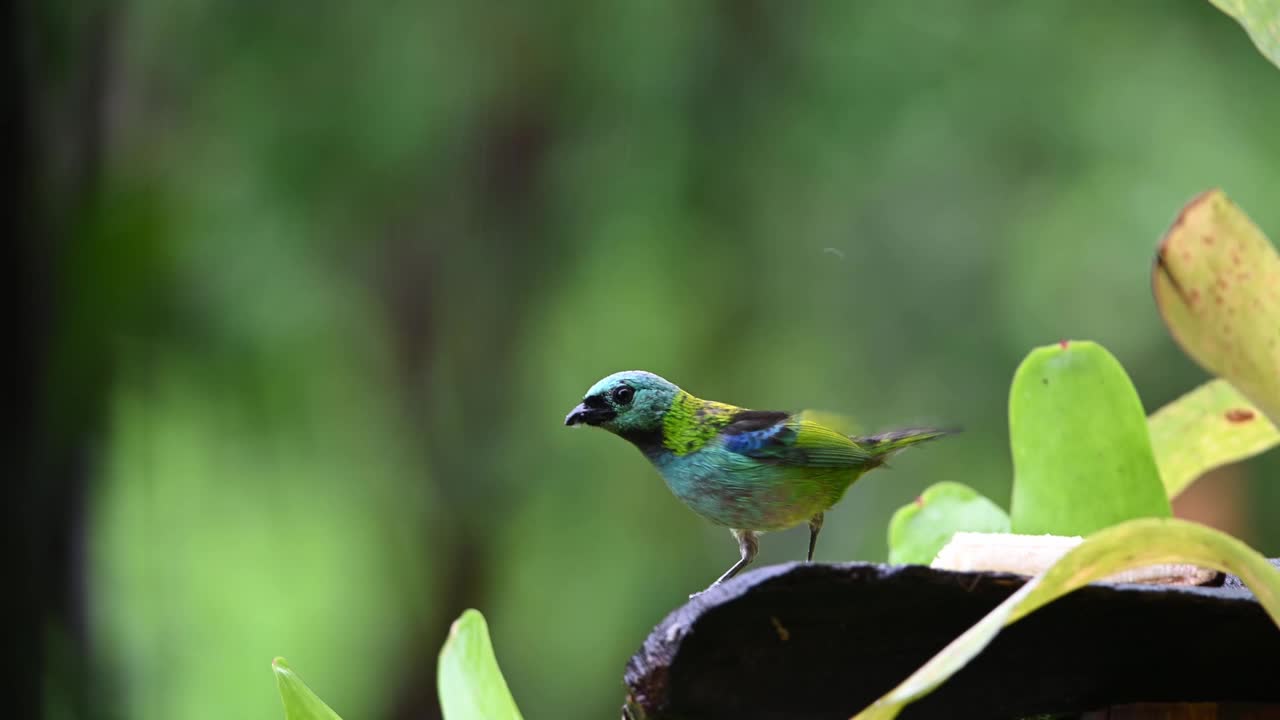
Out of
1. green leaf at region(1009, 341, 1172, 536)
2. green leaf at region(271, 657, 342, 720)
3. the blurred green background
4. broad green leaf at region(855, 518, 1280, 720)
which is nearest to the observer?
broad green leaf at region(855, 518, 1280, 720)

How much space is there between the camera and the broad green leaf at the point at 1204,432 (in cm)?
102

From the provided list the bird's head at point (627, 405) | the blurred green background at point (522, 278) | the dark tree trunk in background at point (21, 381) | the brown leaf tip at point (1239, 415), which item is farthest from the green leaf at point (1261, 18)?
the blurred green background at point (522, 278)

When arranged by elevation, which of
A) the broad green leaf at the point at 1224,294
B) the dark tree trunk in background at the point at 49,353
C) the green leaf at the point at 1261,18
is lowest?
the dark tree trunk in background at the point at 49,353

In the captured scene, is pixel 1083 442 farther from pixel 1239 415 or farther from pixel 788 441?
pixel 788 441

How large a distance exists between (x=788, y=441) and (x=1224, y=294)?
23.5 inches

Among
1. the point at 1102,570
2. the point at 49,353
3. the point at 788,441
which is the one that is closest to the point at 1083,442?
the point at 788,441

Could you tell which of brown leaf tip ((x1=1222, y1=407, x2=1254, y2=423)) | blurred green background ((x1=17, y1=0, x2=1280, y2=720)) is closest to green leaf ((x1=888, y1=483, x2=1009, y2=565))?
brown leaf tip ((x1=1222, y1=407, x2=1254, y2=423))

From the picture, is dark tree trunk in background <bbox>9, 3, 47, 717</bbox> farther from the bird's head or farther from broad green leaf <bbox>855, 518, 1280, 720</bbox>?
broad green leaf <bbox>855, 518, 1280, 720</bbox>

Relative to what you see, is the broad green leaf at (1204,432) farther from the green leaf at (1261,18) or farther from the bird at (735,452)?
the green leaf at (1261,18)

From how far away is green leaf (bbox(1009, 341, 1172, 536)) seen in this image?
901 mm

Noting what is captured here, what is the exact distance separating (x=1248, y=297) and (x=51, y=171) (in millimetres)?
3255

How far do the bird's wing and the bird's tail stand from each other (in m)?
0.03

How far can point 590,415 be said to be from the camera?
1.15m

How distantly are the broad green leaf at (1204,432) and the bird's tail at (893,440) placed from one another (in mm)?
223
